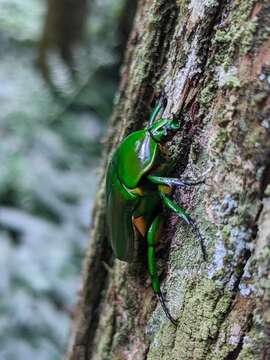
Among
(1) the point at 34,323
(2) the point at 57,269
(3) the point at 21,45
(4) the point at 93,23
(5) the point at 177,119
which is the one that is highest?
(4) the point at 93,23

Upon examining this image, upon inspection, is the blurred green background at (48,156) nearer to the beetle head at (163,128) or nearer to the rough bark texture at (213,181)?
the rough bark texture at (213,181)

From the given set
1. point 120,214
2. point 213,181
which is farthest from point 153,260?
point 213,181

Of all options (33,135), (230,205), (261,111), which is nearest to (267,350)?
(230,205)

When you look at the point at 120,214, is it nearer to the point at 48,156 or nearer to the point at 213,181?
the point at 213,181

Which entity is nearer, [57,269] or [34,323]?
[34,323]

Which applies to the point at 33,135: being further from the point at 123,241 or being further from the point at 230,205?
the point at 230,205

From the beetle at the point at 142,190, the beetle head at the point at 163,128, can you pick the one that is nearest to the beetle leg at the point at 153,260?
the beetle at the point at 142,190

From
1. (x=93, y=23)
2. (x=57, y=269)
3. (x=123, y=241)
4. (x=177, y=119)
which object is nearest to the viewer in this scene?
(x=177, y=119)
